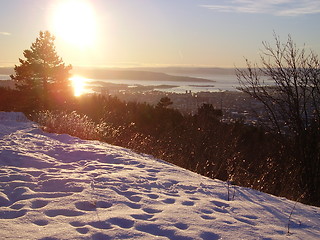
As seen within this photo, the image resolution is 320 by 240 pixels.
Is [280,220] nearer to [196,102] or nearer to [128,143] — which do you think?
[128,143]

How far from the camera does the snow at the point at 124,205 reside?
127 inches

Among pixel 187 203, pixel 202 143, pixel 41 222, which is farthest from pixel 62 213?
pixel 202 143

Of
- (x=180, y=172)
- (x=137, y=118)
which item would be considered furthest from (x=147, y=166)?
(x=137, y=118)

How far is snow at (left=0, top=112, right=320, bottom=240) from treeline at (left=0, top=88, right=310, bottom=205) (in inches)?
61.2

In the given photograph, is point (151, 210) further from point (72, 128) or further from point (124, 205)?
point (72, 128)

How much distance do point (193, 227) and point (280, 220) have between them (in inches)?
52.1

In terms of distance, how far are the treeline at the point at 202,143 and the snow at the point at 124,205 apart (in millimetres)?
1554

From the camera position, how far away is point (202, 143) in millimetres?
13000

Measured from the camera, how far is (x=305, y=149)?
868 cm

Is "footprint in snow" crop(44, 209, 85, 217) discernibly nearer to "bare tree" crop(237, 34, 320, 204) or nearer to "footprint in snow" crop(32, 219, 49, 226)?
"footprint in snow" crop(32, 219, 49, 226)

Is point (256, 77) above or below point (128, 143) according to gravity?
above

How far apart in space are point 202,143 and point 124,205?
30.5 ft

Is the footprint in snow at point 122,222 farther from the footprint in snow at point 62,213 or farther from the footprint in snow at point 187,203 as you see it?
the footprint in snow at point 187,203


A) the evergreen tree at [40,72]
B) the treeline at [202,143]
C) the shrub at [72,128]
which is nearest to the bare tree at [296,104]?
the treeline at [202,143]
